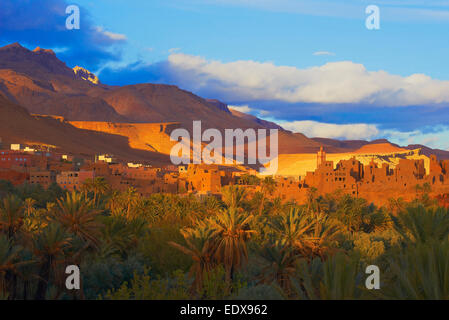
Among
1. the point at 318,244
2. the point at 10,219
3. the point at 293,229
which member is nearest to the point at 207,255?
the point at 293,229

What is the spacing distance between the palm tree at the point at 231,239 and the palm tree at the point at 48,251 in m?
5.79

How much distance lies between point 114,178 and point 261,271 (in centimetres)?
6920

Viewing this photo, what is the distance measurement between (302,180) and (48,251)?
69315 millimetres

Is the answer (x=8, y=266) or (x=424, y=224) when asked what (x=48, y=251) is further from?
(x=424, y=224)

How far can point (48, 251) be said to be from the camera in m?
19.7

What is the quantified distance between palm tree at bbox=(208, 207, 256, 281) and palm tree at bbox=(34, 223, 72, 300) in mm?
5785

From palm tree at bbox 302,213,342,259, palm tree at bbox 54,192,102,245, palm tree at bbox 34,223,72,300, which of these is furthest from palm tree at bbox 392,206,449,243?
palm tree at bbox 54,192,102,245

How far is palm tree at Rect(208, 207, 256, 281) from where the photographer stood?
792 inches

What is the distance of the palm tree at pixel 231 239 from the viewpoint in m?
20.1

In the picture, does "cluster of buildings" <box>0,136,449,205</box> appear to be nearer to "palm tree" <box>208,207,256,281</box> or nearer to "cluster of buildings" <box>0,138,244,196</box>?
"cluster of buildings" <box>0,138,244,196</box>

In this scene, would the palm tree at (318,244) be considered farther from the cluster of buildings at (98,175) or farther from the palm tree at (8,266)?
the cluster of buildings at (98,175)

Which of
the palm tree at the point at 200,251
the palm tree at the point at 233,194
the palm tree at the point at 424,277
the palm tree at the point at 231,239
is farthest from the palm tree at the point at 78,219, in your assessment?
the palm tree at the point at 424,277
